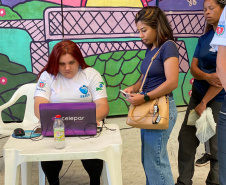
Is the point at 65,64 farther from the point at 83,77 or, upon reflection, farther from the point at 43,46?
the point at 43,46

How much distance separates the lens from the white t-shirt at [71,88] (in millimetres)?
2228

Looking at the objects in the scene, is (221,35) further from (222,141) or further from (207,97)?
(207,97)

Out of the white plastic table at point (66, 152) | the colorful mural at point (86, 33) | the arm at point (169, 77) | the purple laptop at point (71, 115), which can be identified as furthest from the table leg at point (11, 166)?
the colorful mural at point (86, 33)

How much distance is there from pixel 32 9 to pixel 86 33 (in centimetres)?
79

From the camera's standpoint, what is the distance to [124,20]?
4332mm

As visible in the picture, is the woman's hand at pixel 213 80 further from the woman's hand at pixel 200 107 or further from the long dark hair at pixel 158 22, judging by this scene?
the long dark hair at pixel 158 22

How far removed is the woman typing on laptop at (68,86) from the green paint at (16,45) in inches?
79.3

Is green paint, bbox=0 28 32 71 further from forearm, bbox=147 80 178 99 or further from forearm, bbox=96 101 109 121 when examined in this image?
forearm, bbox=147 80 178 99

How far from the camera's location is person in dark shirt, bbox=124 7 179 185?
5.52 ft

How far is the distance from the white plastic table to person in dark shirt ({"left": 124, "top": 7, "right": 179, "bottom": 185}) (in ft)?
0.65

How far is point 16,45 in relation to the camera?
13.5 feet

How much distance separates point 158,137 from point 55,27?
2.85 meters

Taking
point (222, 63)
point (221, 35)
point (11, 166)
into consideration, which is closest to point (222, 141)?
point (222, 63)

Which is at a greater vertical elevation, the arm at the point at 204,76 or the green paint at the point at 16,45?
the green paint at the point at 16,45
